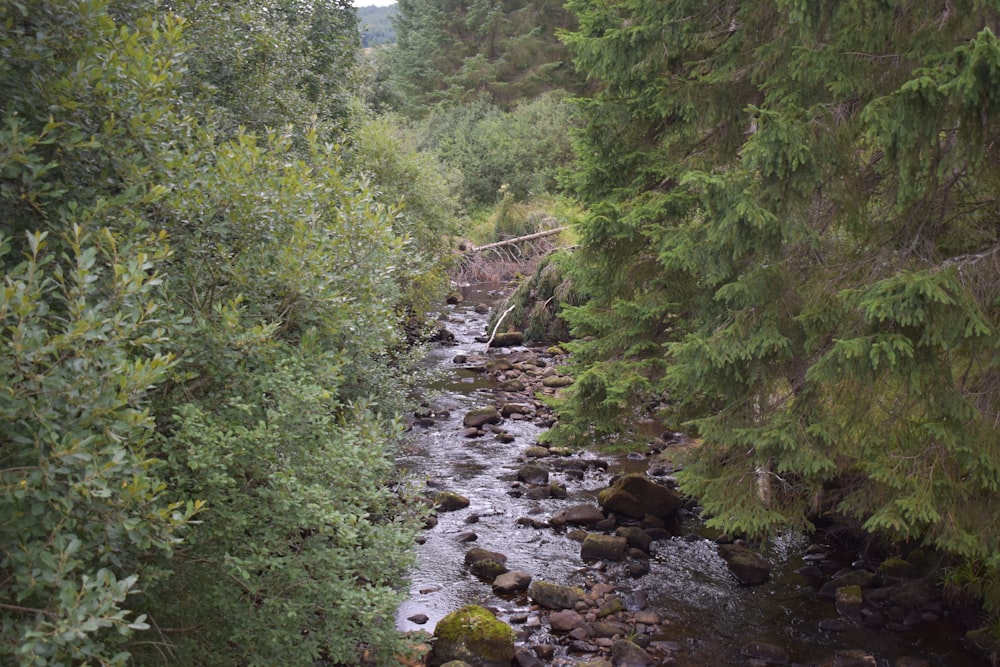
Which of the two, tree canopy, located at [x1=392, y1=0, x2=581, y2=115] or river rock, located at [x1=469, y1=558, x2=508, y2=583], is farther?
tree canopy, located at [x1=392, y1=0, x2=581, y2=115]

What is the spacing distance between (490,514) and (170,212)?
839 centimetres

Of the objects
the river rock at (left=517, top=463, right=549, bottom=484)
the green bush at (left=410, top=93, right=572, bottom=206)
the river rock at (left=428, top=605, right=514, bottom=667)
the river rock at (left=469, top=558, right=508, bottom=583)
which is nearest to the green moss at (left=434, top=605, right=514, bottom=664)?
the river rock at (left=428, top=605, right=514, bottom=667)

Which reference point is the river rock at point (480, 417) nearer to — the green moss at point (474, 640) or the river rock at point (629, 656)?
the green moss at point (474, 640)

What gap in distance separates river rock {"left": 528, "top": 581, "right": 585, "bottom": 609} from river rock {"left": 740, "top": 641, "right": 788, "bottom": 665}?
203 cm

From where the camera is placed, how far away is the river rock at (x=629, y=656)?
8.11 m

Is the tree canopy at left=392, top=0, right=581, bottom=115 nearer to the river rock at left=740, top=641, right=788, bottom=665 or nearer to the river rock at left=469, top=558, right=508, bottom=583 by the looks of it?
the river rock at left=469, top=558, right=508, bottom=583

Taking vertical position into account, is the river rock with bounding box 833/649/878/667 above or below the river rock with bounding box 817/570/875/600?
above

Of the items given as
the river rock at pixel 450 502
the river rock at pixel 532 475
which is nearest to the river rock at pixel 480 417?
the river rock at pixel 532 475

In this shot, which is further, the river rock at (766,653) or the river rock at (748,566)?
the river rock at (748,566)

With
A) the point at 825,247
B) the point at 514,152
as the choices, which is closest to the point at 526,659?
the point at 825,247

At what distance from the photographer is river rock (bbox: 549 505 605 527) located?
460 inches

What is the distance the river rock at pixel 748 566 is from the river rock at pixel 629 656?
2.34 meters

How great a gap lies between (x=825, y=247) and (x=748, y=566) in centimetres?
441

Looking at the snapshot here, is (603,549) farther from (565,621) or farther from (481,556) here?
(565,621)
